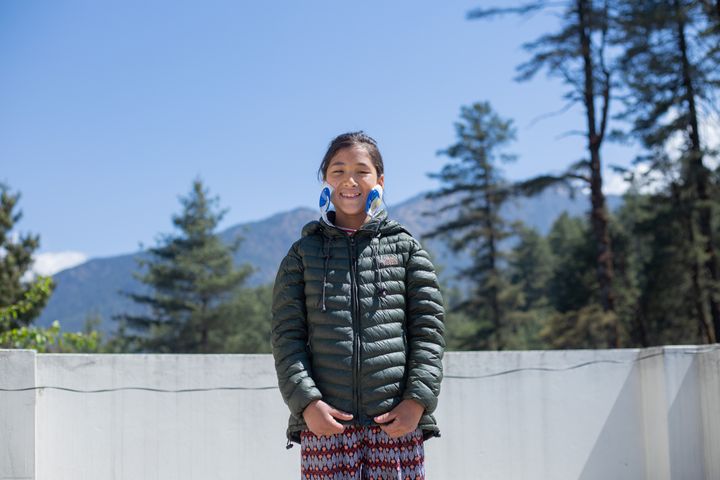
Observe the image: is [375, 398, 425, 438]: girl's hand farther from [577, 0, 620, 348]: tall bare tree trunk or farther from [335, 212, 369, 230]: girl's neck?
[577, 0, 620, 348]: tall bare tree trunk

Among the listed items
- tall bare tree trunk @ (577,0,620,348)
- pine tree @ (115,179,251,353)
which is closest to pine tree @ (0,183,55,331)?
pine tree @ (115,179,251,353)

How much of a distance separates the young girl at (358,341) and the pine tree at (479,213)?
2136 centimetres

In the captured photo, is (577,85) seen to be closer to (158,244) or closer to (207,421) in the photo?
(207,421)

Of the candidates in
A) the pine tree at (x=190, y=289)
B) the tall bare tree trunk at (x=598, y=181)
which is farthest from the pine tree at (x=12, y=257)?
the tall bare tree trunk at (x=598, y=181)

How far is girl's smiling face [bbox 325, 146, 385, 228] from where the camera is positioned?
6.54 ft

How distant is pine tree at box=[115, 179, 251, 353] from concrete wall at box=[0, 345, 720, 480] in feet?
72.6

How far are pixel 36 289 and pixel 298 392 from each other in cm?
670

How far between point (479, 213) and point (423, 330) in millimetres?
22087

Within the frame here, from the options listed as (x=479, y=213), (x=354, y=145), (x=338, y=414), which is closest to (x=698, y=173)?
(x=479, y=213)

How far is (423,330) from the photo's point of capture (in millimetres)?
1873

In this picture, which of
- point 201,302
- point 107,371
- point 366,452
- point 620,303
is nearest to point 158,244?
point 201,302

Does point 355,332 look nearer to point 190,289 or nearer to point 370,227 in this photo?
point 370,227

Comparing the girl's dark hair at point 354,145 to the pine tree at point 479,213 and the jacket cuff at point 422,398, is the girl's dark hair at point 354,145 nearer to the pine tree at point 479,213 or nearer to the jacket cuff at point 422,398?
the jacket cuff at point 422,398

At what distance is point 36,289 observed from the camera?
7.62m
